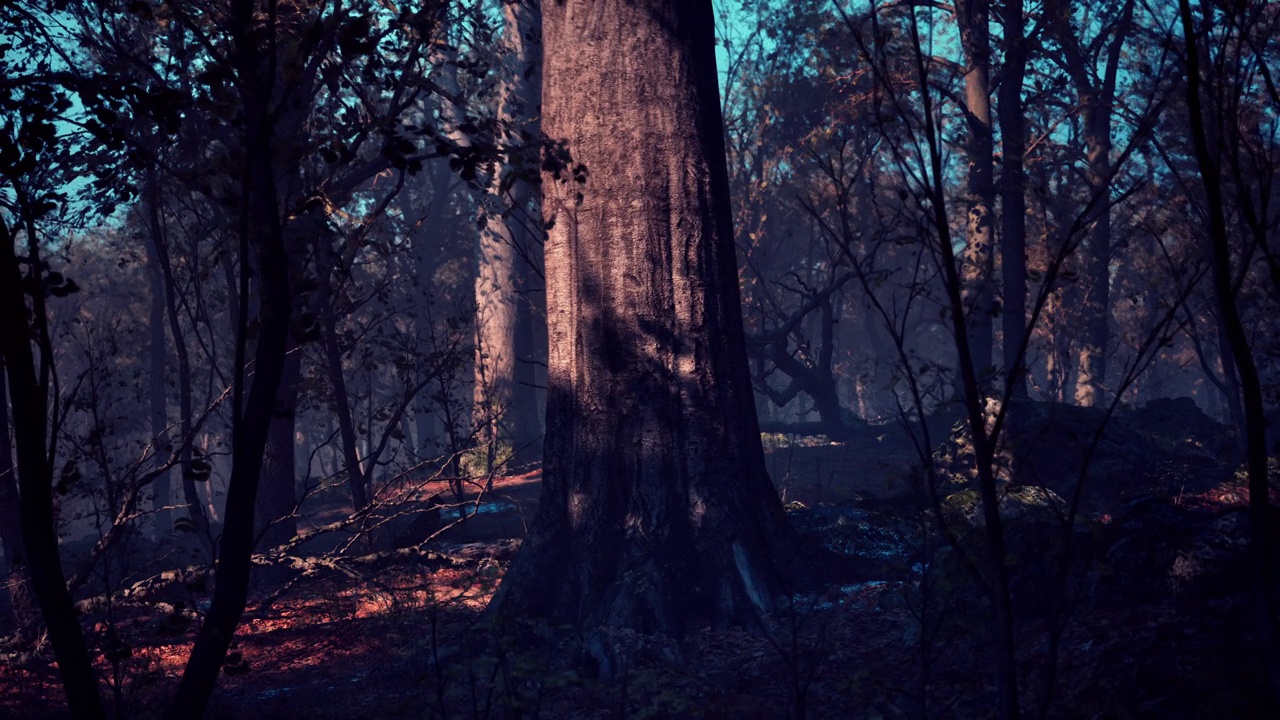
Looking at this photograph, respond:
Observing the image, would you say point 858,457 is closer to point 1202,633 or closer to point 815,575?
point 815,575

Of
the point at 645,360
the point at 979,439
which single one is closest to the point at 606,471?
the point at 645,360

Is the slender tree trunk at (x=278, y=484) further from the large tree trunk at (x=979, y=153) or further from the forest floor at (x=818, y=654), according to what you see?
the large tree trunk at (x=979, y=153)

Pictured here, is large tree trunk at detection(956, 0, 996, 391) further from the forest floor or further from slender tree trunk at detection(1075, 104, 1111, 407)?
the forest floor

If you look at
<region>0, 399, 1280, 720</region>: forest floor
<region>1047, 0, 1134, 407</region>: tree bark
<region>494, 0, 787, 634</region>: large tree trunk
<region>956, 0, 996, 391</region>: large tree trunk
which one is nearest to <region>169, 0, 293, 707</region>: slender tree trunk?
<region>0, 399, 1280, 720</region>: forest floor

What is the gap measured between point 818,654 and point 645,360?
236 centimetres

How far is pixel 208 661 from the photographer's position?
2.75 meters

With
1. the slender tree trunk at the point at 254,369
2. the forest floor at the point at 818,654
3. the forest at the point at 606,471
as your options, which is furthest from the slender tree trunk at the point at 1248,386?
the slender tree trunk at the point at 254,369

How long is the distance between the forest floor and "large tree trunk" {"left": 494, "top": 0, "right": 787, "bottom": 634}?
471 millimetres

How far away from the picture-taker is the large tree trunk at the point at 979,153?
1523 cm

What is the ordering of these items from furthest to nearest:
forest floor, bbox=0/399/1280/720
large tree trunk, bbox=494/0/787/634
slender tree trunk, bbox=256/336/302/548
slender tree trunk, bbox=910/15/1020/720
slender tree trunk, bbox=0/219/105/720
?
slender tree trunk, bbox=256/336/302/548
large tree trunk, bbox=494/0/787/634
forest floor, bbox=0/399/1280/720
slender tree trunk, bbox=910/15/1020/720
slender tree trunk, bbox=0/219/105/720

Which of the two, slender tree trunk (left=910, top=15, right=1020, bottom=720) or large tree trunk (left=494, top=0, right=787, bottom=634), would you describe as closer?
slender tree trunk (left=910, top=15, right=1020, bottom=720)

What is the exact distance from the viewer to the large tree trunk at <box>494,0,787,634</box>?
6.61m

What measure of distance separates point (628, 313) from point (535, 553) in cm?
187

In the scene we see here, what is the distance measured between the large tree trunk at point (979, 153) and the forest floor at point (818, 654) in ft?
30.6
